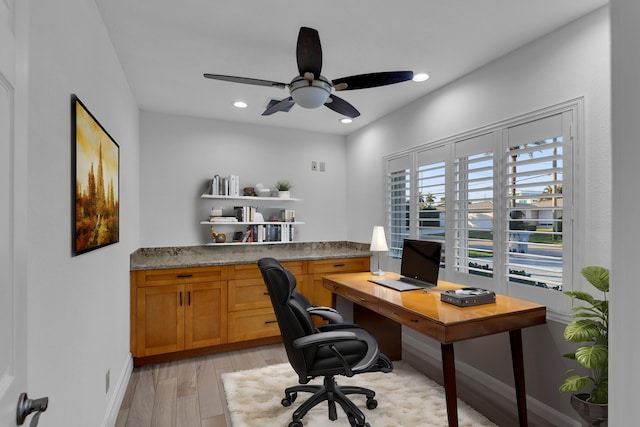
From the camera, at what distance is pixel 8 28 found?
29.7 inches

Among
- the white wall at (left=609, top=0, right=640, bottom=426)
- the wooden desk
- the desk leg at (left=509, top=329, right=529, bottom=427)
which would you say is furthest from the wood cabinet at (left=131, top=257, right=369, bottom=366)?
the white wall at (left=609, top=0, right=640, bottom=426)

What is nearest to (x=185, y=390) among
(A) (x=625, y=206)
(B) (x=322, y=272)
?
(B) (x=322, y=272)

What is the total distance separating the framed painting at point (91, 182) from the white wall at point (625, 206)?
1.89 meters

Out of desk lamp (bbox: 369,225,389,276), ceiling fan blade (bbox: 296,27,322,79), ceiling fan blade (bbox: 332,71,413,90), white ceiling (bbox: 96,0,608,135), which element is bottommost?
desk lamp (bbox: 369,225,389,276)

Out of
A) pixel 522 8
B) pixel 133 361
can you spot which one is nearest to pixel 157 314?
pixel 133 361

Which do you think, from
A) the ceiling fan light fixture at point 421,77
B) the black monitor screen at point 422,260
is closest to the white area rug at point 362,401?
the black monitor screen at point 422,260

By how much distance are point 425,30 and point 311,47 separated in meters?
0.88

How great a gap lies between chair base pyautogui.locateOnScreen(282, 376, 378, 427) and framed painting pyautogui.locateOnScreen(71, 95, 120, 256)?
1.59m

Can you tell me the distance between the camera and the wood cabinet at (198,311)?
3.28 metres

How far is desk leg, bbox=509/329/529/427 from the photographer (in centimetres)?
220

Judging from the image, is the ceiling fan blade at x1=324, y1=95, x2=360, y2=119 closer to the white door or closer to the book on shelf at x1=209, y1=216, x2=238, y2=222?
the white door

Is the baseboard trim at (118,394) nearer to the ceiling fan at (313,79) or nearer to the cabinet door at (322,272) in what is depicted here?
the cabinet door at (322,272)

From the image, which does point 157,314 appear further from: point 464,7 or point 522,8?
point 522,8

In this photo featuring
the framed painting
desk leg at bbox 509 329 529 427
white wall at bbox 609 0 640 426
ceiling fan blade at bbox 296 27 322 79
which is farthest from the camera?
desk leg at bbox 509 329 529 427
